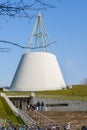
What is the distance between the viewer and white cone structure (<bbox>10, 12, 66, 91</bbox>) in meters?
54.3

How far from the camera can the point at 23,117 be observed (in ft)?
99.9

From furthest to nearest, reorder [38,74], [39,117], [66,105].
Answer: [38,74] < [66,105] < [39,117]

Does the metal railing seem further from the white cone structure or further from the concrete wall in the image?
the white cone structure

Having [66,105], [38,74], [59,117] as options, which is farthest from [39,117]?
[38,74]

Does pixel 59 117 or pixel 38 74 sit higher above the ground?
pixel 38 74

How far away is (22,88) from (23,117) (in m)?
23.9

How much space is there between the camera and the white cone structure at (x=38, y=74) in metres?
54.3

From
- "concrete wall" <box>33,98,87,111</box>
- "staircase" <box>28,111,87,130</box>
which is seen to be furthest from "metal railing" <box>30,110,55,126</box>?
"concrete wall" <box>33,98,87,111</box>

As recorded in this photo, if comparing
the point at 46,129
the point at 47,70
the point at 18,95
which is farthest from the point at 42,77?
the point at 46,129

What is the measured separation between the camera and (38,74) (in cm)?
5525

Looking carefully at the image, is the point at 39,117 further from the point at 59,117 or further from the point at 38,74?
the point at 38,74

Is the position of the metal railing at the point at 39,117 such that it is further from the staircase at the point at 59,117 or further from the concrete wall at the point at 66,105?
the concrete wall at the point at 66,105

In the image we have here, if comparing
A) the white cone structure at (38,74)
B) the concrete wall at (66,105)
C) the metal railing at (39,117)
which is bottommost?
the metal railing at (39,117)

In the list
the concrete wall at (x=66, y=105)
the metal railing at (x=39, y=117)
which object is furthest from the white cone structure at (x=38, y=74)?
the metal railing at (x=39, y=117)
